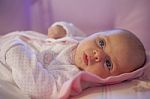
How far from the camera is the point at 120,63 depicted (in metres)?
1.03

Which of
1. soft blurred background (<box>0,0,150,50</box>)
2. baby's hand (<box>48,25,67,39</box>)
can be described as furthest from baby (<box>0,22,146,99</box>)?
soft blurred background (<box>0,0,150,50</box>)

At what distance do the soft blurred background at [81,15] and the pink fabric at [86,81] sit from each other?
0.43m

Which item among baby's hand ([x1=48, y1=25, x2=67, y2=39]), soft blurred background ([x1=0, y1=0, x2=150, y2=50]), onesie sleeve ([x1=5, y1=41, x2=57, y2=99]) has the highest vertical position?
soft blurred background ([x1=0, y1=0, x2=150, y2=50])

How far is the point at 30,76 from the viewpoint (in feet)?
3.09

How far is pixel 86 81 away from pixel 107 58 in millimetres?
104

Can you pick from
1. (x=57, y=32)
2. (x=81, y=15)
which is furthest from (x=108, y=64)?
(x=81, y=15)

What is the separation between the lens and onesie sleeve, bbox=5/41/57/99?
3.07 feet

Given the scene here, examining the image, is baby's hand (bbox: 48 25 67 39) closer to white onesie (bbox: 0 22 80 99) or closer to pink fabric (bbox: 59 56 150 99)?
white onesie (bbox: 0 22 80 99)

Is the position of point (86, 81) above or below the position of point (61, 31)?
below

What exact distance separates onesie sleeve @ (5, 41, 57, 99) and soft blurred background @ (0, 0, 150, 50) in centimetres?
56

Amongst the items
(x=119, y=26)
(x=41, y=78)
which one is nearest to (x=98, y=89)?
(x=41, y=78)

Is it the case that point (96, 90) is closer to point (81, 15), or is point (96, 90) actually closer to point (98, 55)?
point (98, 55)

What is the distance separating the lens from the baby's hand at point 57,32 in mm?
1271

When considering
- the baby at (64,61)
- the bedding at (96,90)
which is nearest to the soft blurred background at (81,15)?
the baby at (64,61)
